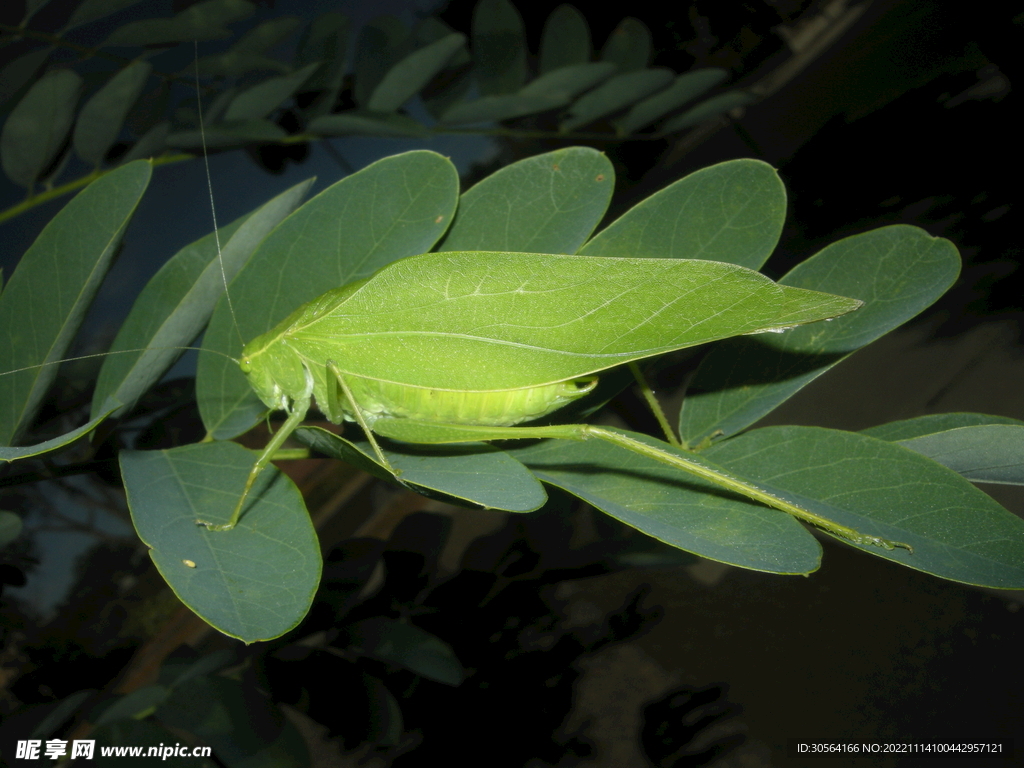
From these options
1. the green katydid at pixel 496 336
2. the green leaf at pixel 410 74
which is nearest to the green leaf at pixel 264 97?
the green leaf at pixel 410 74

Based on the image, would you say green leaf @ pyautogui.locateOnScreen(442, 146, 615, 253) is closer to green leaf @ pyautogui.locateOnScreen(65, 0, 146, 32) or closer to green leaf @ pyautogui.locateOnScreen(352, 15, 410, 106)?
green leaf @ pyautogui.locateOnScreen(352, 15, 410, 106)

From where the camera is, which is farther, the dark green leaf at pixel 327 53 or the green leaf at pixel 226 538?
the dark green leaf at pixel 327 53

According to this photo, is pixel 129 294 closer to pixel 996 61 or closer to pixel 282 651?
pixel 282 651

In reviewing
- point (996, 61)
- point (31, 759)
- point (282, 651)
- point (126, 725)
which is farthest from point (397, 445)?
point (996, 61)

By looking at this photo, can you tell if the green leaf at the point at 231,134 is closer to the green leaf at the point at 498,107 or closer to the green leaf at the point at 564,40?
the green leaf at the point at 498,107

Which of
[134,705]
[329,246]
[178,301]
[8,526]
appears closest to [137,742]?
[134,705]
